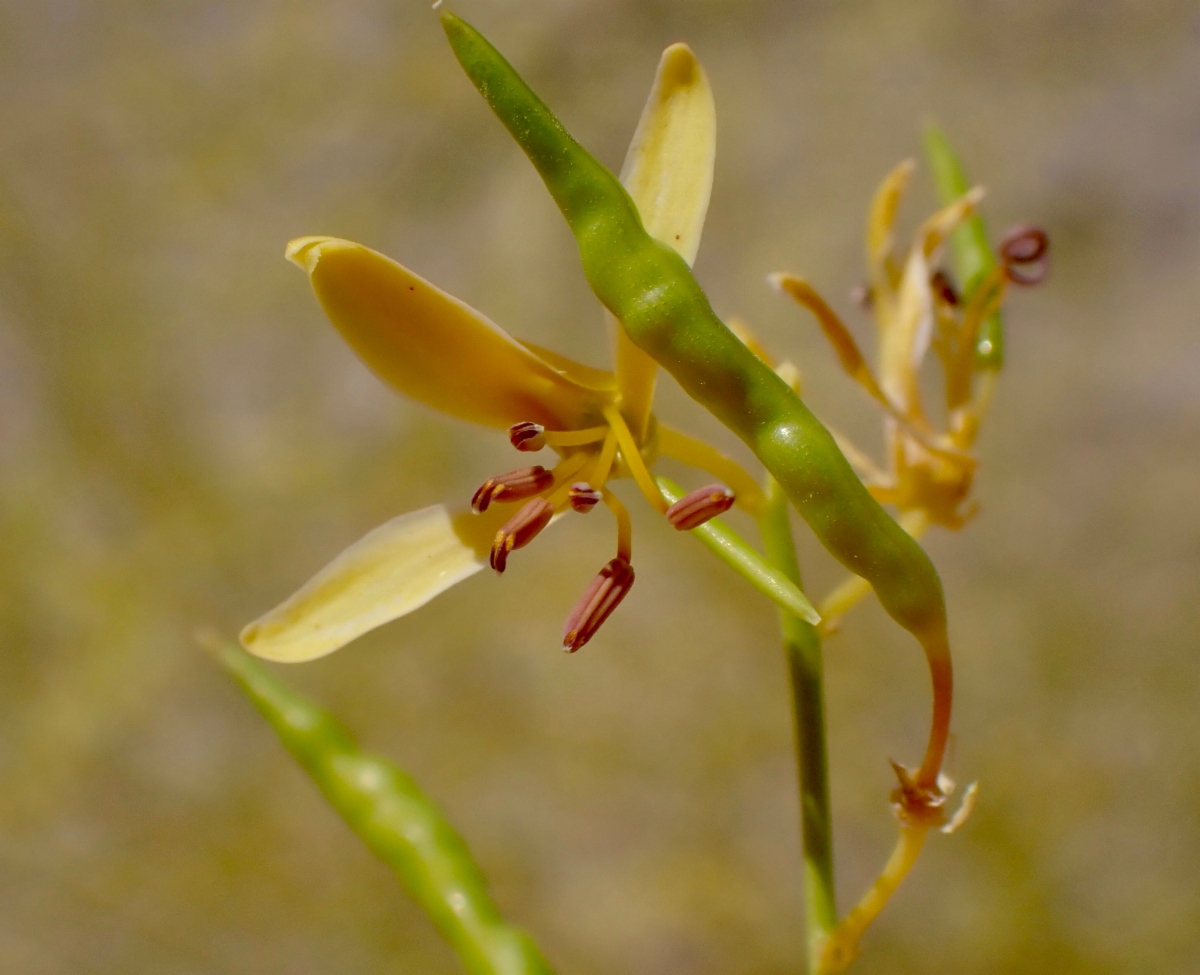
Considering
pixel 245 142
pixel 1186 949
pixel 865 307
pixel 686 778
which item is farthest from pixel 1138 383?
pixel 245 142

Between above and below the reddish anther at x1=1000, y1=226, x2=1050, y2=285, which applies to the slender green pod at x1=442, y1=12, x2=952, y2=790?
above

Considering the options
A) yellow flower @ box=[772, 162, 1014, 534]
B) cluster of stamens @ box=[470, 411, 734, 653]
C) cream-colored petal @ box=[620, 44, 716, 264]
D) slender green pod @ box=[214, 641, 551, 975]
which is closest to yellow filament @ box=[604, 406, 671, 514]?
cluster of stamens @ box=[470, 411, 734, 653]

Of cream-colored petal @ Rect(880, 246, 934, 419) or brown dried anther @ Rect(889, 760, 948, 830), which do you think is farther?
cream-colored petal @ Rect(880, 246, 934, 419)

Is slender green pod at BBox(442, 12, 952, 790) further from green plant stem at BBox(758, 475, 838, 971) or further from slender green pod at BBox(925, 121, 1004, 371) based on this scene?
slender green pod at BBox(925, 121, 1004, 371)

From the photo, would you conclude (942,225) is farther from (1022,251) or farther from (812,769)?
(812,769)

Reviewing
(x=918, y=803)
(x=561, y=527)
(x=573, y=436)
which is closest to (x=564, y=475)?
(x=573, y=436)

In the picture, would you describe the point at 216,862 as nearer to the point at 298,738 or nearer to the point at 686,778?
the point at 686,778
